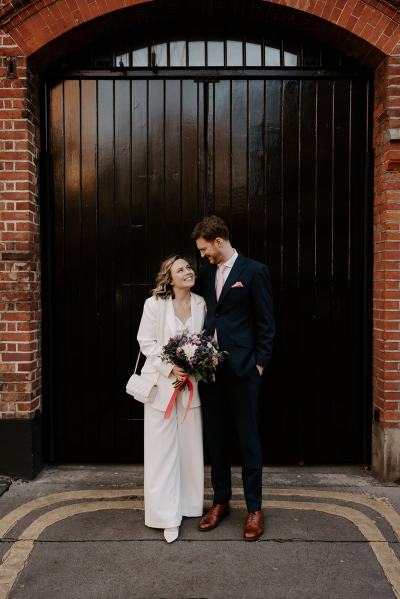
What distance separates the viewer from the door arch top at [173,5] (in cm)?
460

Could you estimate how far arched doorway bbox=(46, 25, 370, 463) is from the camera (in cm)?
504

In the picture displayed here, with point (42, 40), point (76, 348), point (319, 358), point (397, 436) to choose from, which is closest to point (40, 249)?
point (76, 348)

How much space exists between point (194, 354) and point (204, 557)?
1.33 meters

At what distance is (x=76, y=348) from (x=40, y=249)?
100 cm

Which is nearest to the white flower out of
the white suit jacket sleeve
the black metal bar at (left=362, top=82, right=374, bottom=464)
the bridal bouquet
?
the bridal bouquet

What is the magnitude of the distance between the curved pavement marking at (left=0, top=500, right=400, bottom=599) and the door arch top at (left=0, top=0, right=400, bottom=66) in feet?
12.5

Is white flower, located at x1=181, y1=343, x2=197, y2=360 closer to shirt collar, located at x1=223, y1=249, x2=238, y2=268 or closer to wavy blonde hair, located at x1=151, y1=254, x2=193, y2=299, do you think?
wavy blonde hair, located at x1=151, y1=254, x2=193, y2=299

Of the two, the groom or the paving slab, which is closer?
the paving slab

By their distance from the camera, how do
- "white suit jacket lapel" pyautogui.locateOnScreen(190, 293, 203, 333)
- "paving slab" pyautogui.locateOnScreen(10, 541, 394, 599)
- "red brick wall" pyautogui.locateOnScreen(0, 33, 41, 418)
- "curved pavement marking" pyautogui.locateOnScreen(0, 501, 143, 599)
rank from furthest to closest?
"red brick wall" pyautogui.locateOnScreen(0, 33, 41, 418)
"white suit jacket lapel" pyautogui.locateOnScreen(190, 293, 203, 333)
"curved pavement marking" pyautogui.locateOnScreen(0, 501, 143, 599)
"paving slab" pyautogui.locateOnScreen(10, 541, 394, 599)

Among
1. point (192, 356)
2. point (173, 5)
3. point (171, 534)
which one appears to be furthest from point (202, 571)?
point (173, 5)

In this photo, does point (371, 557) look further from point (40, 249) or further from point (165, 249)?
point (40, 249)

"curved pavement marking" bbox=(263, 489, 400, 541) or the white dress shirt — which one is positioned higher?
the white dress shirt

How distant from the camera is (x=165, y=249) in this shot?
5.12 metres

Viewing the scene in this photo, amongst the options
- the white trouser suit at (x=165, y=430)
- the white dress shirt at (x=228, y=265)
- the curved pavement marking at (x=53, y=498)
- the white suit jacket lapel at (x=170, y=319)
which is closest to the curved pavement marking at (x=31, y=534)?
the curved pavement marking at (x=53, y=498)
